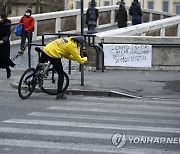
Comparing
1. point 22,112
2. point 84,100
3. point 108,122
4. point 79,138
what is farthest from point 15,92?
point 79,138

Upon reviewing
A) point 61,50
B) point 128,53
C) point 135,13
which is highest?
point 135,13

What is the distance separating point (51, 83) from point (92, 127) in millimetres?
4188

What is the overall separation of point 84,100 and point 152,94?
1.92m

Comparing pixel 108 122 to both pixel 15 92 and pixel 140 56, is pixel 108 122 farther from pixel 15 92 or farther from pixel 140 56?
pixel 140 56

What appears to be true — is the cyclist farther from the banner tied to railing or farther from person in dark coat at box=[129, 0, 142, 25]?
person in dark coat at box=[129, 0, 142, 25]

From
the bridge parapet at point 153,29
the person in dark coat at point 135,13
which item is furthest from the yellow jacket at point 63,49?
the person in dark coat at point 135,13

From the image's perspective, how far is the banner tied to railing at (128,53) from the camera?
1781 cm

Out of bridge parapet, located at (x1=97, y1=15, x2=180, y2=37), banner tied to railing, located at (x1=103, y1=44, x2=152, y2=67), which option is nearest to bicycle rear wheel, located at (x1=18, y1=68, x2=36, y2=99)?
banner tied to railing, located at (x1=103, y1=44, x2=152, y2=67)

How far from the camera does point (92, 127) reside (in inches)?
371

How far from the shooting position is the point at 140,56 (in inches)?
703

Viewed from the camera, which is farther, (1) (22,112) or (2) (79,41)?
(2) (79,41)

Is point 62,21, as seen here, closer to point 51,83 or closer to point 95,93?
point 95,93
